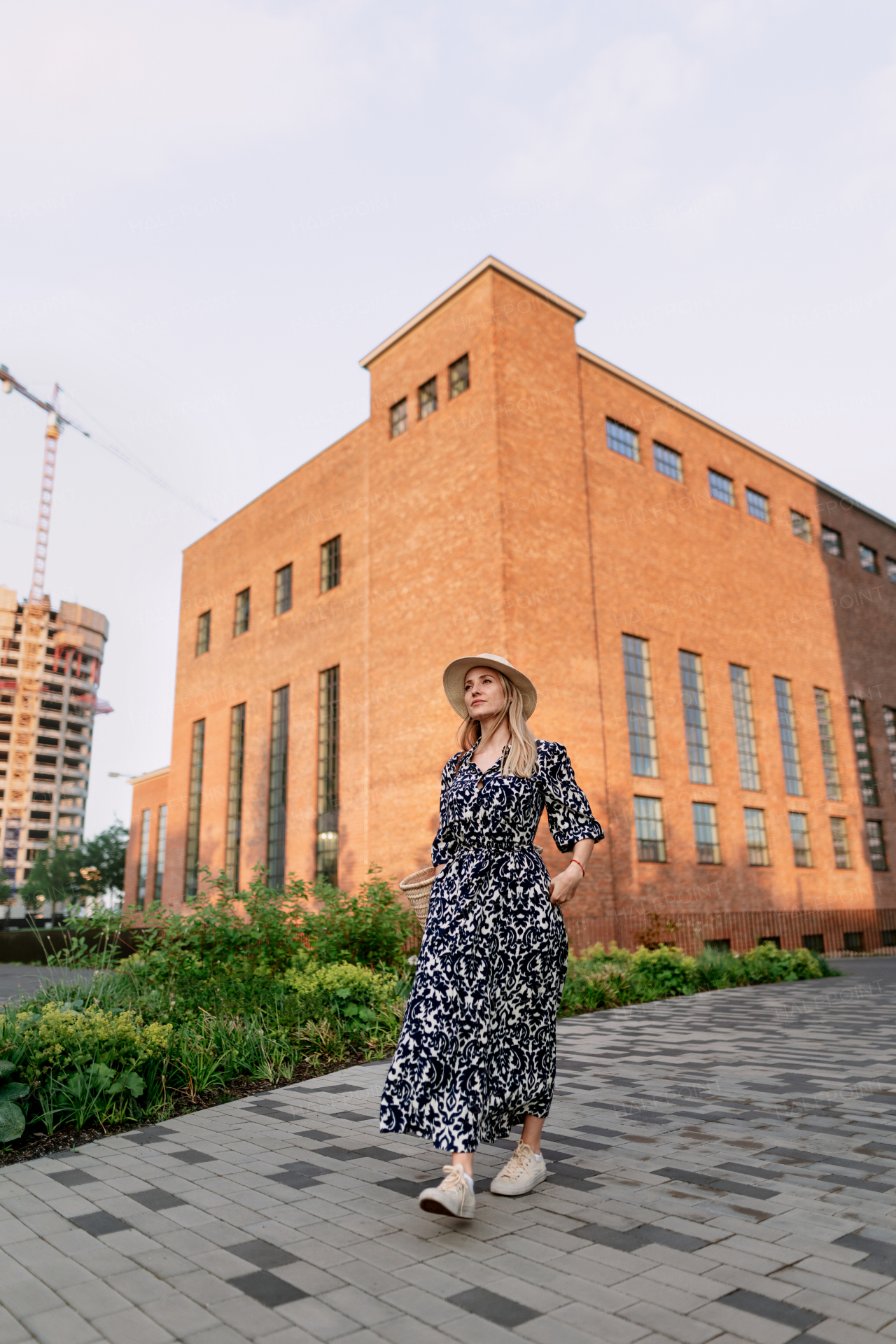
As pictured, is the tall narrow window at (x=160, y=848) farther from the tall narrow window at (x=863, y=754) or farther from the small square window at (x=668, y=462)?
the tall narrow window at (x=863, y=754)

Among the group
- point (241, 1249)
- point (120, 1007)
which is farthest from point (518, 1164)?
point (120, 1007)

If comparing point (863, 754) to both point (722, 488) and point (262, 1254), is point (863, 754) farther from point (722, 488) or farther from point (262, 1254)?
point (262, 1254)

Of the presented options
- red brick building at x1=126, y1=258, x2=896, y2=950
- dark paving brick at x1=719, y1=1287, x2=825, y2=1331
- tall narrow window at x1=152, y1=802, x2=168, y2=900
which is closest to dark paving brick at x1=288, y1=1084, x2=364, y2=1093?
dark paving brick at x1=719, y1=1287, x2=825, y2=1331

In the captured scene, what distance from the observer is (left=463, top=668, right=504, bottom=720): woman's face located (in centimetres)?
377

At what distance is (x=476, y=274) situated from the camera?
21281 mm

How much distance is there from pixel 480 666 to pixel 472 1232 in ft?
6.89

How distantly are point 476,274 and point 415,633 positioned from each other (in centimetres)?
878

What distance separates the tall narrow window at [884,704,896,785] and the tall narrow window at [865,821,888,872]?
232 cm

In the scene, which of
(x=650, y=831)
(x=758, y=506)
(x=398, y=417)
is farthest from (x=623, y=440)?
(x=650, y=831)

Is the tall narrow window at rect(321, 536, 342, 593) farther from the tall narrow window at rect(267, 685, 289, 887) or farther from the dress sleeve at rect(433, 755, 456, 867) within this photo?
the dress sleeve at rect(433, 755, 456, 867)

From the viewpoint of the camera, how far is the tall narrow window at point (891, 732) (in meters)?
30.0

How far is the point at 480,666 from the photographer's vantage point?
3.84 metres

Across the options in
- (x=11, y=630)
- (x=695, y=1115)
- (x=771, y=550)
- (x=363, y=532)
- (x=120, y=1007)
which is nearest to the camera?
(x=695, y=1115)

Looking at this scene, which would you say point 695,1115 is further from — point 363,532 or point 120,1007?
point 363,532
